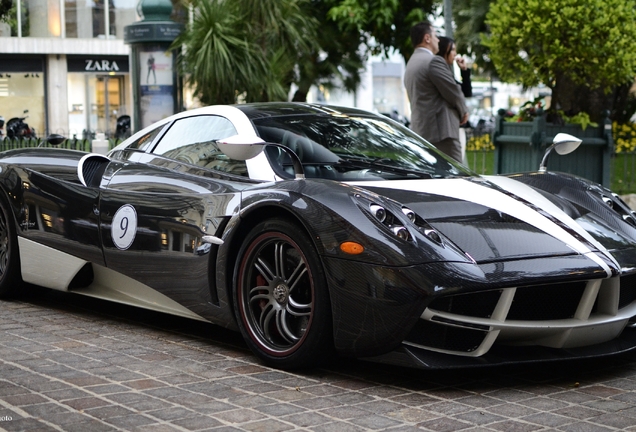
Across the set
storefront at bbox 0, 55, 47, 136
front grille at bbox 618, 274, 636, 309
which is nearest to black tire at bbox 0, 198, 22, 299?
front grille at bbox 618, 274, 636, 309

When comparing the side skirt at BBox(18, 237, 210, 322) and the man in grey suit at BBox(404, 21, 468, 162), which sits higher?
the man in grey suit at BBox(404, 21, 468, 162)

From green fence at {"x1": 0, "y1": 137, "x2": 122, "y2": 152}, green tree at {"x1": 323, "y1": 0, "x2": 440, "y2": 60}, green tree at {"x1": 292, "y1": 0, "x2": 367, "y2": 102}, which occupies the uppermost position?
green tree at {"x1": 323, "y1": 0, "x2": 440, "y2": 60}

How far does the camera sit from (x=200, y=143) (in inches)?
210

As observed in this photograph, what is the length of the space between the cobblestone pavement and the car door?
0.34 meters

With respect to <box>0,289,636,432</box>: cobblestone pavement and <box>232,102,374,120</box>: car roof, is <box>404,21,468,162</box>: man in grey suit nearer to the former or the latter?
<box>232,102,374,120</box>: car roof

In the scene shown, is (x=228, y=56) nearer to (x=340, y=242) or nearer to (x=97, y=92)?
(x=340, y=242)

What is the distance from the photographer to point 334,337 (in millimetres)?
4102

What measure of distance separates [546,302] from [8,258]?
3567 millimetres

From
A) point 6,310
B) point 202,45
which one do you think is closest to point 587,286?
→ point 6,310

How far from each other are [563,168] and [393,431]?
27.8 ft

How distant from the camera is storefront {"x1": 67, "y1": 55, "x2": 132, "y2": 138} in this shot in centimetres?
3619

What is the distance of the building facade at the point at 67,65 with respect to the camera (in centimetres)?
3472

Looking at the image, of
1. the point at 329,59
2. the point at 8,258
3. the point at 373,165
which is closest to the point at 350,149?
the point at 373,165

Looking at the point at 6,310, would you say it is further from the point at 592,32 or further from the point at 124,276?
the point at 592,32
